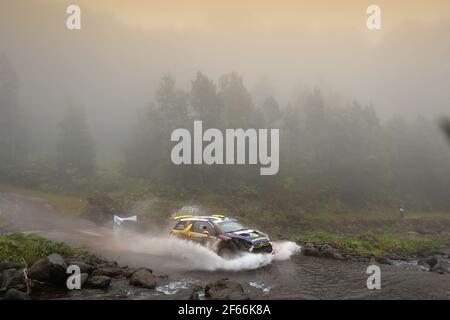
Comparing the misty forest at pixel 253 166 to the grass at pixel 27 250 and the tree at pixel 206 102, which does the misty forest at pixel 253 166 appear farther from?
the grass at pixel 27 250

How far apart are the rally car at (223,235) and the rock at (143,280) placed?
3.80 m

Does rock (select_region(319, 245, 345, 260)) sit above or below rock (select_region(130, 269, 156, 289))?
below

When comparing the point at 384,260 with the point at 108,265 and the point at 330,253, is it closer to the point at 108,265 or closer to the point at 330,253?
the point at 330,253

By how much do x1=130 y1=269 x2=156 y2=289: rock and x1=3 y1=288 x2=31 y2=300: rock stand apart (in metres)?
3.42

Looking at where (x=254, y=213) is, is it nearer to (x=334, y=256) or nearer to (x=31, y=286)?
(x=334, y=256)

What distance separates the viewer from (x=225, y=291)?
1070 centimetres

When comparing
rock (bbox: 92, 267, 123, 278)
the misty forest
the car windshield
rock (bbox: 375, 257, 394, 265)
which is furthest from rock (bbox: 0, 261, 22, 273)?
the misty forest

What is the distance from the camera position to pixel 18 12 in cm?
14412

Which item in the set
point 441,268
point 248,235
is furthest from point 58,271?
point 441,268

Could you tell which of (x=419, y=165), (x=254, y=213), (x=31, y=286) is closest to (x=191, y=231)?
(x=31, y=286)

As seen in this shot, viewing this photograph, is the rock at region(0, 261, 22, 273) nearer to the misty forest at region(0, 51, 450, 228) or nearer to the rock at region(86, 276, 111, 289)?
the rock at region(86, 276, 111, 289)

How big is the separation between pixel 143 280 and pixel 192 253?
443 centimetres

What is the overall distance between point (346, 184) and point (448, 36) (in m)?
213

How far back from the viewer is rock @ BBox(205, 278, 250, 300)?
10.3 metres
